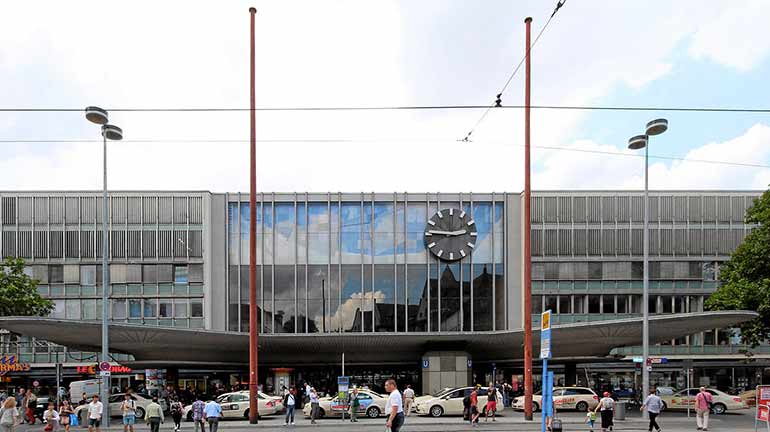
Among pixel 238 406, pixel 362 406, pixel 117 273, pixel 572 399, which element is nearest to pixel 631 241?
pixel 572 399

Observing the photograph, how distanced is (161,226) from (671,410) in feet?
107

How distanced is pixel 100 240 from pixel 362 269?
57.8 ft

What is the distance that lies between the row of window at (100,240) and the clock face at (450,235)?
15.2 m

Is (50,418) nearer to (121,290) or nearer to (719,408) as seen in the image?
(121,290)

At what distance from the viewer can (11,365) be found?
45375mm

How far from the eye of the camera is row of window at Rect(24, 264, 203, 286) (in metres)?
46.2

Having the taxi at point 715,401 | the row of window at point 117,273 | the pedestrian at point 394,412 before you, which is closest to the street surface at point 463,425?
the taxi at point 715,401

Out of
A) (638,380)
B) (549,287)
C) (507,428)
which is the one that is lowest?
(638,380)

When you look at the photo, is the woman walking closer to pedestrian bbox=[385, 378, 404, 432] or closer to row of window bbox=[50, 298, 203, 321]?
pedestrian bbox=[385, 378, 404, 432]

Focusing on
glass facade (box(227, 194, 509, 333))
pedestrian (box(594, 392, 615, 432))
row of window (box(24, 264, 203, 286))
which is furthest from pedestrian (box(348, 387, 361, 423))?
row of window (box(24, 264, 203, 286))

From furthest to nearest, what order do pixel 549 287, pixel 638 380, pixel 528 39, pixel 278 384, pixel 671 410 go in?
pixel 638 380, pixel 549 287, pixel 278 384, pixel 671 410, pixel 528 39

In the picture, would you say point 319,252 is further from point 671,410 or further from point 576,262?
point 671,410

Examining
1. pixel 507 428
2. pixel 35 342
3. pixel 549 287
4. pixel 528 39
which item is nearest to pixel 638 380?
pixel 549 287

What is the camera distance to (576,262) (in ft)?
156
